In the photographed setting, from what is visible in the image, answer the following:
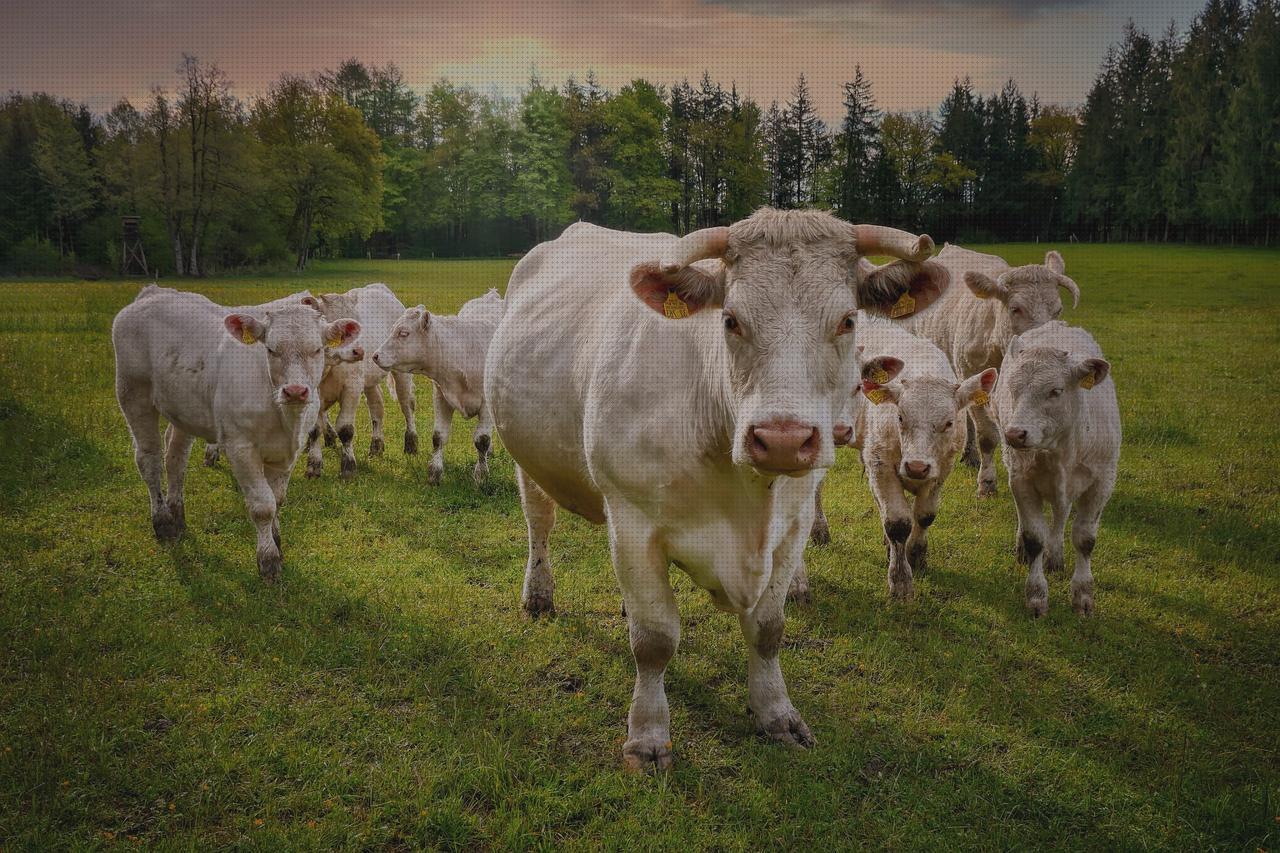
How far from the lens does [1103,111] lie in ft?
204

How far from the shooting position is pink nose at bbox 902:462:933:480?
5.71 metres

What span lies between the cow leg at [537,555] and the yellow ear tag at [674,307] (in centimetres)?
282

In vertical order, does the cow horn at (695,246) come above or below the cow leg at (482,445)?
above

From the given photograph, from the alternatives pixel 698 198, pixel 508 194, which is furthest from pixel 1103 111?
pixel 698 198

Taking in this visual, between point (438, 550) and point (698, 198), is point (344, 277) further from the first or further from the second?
point (438, 550)

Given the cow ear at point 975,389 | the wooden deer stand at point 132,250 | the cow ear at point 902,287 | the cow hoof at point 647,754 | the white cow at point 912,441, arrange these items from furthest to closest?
the wooden deer stand at point 132,250 < the cow ear at point 975,389 < the white cow at point 912,441 < the cow hoof at point 647,754 < the cow ear at point 902,287

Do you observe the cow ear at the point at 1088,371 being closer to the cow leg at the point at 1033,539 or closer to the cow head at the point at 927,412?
the cow head at the point at 927,412

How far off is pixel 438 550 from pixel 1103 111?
240 ft

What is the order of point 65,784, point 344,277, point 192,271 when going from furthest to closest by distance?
1. point 192,271
2. point 344,277
3. point 65,784

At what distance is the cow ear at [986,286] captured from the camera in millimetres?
8578

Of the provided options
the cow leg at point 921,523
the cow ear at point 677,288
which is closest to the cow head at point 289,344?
the cow ear at point 677,288

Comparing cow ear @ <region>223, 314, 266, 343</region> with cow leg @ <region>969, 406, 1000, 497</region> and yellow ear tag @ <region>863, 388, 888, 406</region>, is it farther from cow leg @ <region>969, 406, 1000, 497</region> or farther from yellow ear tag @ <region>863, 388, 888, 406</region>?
cow leg @ <region>969, 406, 1000, 497</region>

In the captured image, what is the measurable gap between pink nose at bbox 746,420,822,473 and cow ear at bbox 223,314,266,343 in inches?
204

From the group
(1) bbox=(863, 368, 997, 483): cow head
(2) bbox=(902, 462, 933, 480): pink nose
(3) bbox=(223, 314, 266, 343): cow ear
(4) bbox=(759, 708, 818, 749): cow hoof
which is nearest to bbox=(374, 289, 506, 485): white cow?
(3) bbox=(223, 314, 266, 343): cow ear
